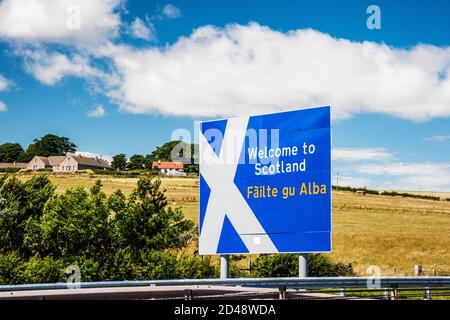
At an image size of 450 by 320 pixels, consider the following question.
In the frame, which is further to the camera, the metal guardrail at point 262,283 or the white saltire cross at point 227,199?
the white saltire cross at point 227,199

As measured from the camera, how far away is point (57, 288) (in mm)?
11227

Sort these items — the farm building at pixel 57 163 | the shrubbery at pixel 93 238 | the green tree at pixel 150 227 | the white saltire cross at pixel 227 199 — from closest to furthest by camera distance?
the white saltire cross at pixel 227 199, the shrubbery at pixel 93 238, the green tree at pixel 150 227, the farm building at pixel 57 163

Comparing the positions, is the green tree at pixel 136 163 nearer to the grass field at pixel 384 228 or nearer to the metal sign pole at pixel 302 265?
the grass field at pixel 384 228

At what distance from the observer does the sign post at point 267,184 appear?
18312 millimetres

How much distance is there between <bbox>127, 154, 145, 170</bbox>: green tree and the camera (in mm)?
179575

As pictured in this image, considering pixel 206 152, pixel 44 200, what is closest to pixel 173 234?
pixel 44 200

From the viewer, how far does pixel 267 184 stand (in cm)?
1920

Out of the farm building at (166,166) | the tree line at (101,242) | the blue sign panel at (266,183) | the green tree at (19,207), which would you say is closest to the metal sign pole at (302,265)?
the blue sign panel at (266,183)

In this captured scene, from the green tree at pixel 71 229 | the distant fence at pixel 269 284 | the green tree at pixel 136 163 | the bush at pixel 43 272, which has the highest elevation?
the green tree at pixel 136 163

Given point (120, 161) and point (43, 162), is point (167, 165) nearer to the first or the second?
point (120, 161)

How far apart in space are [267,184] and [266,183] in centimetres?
4

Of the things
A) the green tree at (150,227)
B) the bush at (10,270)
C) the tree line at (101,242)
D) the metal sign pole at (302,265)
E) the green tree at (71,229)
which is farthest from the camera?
the green tree at (150,227)

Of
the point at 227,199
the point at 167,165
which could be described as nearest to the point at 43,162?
the point at 167,165

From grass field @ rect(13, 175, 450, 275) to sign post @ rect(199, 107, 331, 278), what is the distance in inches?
1879
